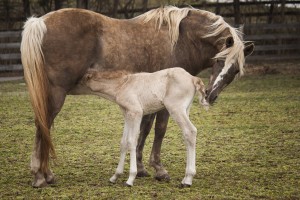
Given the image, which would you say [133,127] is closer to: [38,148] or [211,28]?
[38,148]

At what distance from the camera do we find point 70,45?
6387mm

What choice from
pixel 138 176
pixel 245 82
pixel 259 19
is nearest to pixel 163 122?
pixel 138 176

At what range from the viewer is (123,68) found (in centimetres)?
666

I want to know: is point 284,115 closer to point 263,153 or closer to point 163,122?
point 263,153

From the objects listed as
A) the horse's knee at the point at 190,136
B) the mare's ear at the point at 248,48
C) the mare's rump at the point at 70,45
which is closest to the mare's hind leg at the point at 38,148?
the mare's rump at the point at 70,45

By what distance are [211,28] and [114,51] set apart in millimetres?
1370

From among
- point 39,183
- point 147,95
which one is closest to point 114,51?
point 147,95

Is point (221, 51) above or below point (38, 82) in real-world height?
above

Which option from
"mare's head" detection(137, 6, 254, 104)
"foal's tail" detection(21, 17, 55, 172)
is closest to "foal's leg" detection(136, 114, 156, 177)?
"mare's head" detection(137, 6, 254, 104)

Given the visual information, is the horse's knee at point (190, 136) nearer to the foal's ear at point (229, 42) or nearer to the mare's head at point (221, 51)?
the mare's head at point (221, 51)

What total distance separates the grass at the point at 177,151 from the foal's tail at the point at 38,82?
51cm

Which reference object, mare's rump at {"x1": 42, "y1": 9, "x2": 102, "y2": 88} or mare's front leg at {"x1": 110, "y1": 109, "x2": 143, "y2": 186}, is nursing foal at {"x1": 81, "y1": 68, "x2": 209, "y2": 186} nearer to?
mare's front leg at {"x1": 110, "y1": 109, "x2": 143, "y2": 186}

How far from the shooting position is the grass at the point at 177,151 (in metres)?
5.91

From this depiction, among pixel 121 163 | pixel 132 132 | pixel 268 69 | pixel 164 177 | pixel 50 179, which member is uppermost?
pixel 132 132
